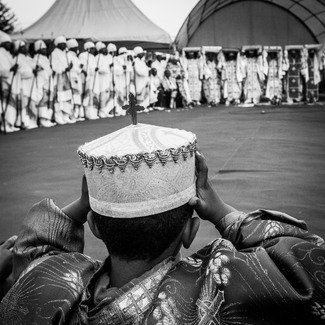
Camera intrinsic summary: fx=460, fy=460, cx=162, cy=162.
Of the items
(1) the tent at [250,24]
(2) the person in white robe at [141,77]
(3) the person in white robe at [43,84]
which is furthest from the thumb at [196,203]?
(1) the tent at [250,24]

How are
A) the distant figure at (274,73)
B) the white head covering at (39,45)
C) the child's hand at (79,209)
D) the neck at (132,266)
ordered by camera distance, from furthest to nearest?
the distant figure at (274,73) → the white head covering at (39,45) → the child's hand at (79,209) → the neck at (132,266)

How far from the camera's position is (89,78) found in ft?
37.1

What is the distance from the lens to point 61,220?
1251 mm

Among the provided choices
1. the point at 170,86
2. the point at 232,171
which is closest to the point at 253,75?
the point at 170,86

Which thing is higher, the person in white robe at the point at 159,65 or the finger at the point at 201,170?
the finger at the point at 201,170

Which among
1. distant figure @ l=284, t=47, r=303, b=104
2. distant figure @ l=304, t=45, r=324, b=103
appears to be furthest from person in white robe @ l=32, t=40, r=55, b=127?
distant figure @ l=304, t=45, r=324, b=103

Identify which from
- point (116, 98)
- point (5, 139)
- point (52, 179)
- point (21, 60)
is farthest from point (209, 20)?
point (52, 179)

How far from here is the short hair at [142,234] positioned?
0.91m

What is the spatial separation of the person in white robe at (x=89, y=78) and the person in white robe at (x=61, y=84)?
0.82 meters

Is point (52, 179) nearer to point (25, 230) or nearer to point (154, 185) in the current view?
point (25, 230)

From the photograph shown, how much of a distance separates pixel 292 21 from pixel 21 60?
1621 centimetres

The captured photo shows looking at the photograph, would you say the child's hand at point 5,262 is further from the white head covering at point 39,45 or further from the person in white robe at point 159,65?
the person in white robe at point 159,65

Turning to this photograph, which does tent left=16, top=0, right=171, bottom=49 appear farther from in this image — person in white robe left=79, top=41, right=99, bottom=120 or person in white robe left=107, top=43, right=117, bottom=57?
person in white robe left=79, top=41, right=99, bottom=120

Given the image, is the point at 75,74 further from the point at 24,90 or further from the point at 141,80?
the point at 141,80
